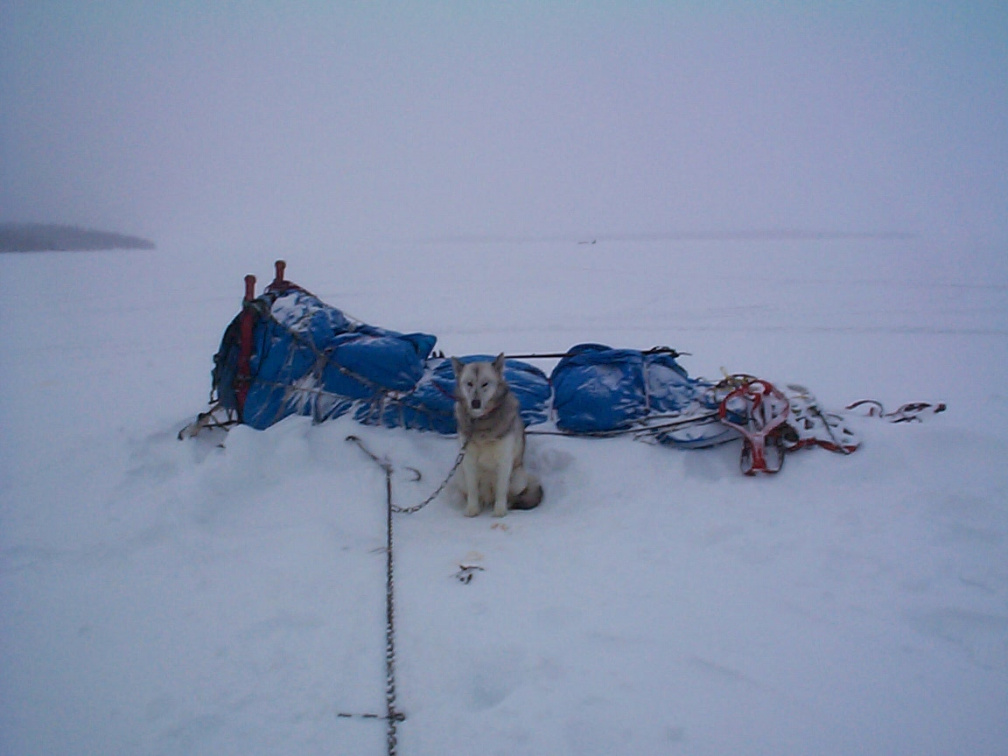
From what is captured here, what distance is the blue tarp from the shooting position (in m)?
4.64

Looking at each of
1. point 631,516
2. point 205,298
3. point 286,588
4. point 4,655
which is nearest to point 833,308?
point 631,516

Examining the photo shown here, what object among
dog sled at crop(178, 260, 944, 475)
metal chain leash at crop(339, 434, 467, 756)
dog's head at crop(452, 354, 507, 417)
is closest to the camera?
metal chain leash at crop(339, 434, 467, 756)

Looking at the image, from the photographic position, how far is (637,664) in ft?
7.52

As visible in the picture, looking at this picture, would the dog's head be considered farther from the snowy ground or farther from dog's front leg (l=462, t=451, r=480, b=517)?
the snowy ground

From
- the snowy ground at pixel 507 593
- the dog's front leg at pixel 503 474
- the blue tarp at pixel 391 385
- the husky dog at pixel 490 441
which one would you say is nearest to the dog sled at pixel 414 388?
the blue tarp at pixel 391 385

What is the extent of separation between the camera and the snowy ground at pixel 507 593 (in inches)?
80.0

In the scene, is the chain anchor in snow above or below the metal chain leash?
above

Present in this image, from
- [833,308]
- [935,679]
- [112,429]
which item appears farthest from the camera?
[833,308]

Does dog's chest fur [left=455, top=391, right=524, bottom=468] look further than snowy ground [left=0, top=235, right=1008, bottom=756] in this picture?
Yes

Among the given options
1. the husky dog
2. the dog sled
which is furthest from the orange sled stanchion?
the husky dog

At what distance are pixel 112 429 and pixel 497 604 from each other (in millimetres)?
4075

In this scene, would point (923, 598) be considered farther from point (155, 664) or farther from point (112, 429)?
point (112, 429)

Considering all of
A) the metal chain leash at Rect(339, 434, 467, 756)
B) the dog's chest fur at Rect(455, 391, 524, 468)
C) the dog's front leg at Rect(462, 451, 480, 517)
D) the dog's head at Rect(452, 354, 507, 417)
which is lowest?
the metal chain leash at Rect(339, 434, 467, 756)

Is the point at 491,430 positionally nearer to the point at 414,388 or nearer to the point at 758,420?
the point at 414,388
